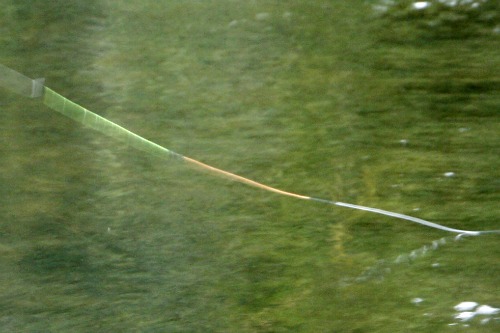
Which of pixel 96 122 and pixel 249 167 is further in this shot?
pixel 96 122

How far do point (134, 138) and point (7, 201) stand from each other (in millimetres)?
809

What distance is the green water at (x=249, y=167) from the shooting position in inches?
157

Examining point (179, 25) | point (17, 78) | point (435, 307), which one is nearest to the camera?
point (435, 307)

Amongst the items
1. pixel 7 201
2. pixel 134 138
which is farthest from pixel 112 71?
pixel 7 201

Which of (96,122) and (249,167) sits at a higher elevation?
(96,122)

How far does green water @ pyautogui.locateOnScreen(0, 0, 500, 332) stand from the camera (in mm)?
3979

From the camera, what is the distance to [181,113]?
493 cm

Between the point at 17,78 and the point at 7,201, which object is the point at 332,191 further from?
the point at 17,78

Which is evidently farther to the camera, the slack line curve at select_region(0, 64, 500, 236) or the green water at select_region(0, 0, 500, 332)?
the slack line curve at select_region(0, 64, 500, 236)

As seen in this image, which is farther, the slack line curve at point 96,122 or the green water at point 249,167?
the slack line curve at point 96,122

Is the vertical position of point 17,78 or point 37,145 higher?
point 17,78

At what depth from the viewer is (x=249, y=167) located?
4609 mm

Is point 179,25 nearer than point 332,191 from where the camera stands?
No

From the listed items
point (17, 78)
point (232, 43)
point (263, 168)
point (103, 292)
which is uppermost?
point (232, 43)
